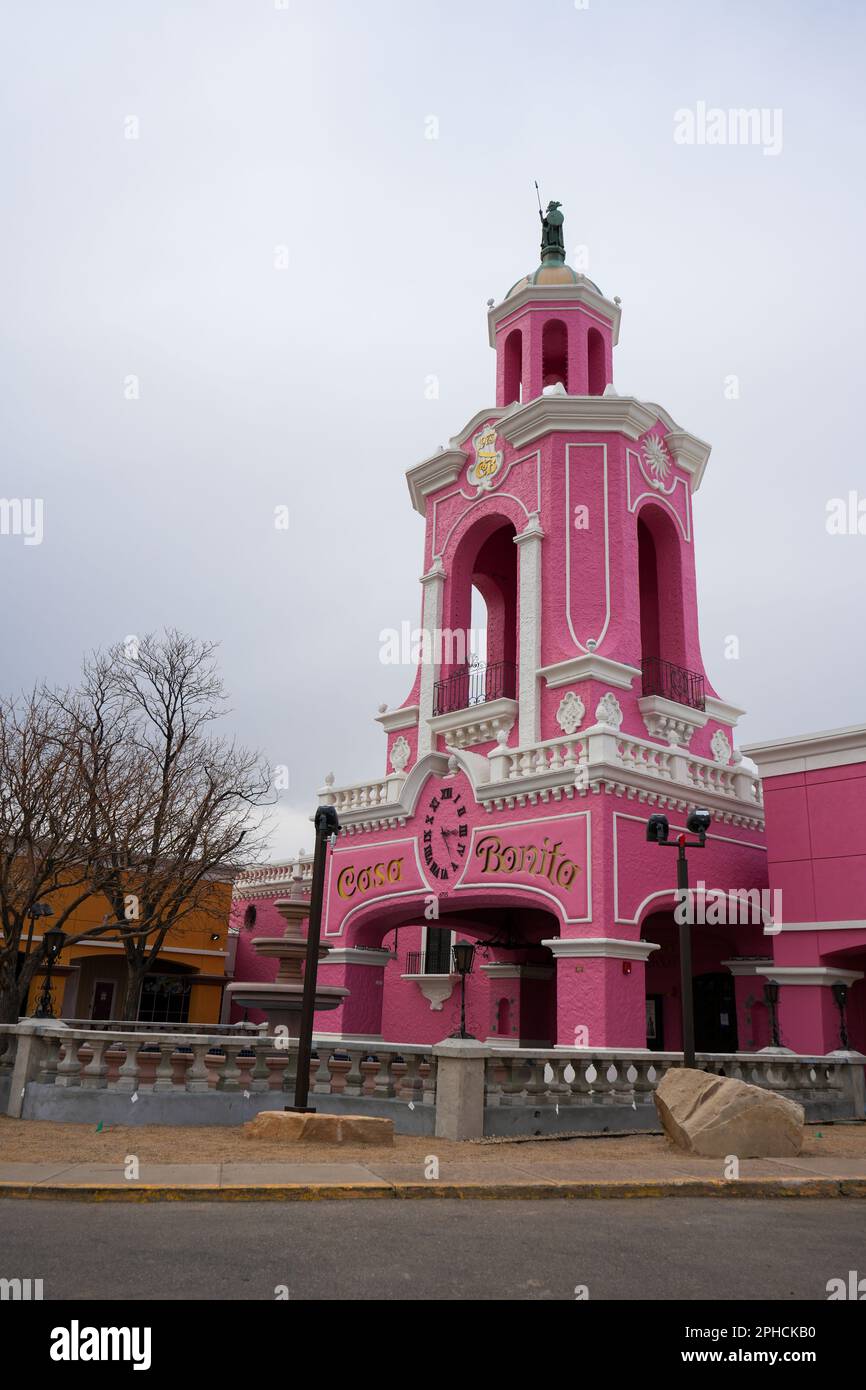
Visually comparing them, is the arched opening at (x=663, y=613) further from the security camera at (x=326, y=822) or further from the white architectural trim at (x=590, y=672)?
the security camera at (x=326, y=822)

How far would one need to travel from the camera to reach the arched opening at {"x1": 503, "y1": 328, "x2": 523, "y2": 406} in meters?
28.2

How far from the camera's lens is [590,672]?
22.2 metres

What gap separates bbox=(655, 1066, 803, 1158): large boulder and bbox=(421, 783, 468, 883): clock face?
33.7 ft

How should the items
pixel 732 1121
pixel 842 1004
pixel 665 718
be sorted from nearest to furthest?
pixel 732 1121, pixel 842 1004, pixel 665 718

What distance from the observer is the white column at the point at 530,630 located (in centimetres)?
2298

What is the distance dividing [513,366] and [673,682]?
10.1m

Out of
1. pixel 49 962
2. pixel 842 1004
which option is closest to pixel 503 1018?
pixel 842 1004

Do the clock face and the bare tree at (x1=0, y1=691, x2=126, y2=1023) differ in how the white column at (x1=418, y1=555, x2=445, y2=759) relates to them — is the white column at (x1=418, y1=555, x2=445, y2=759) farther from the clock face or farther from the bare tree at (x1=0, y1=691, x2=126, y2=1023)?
the bare tree at (x1=0, y1=691, x2=126, y2=1023)

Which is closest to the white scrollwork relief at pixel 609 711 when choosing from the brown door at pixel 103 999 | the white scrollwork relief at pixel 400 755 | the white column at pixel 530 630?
the white column at pixel 530 630

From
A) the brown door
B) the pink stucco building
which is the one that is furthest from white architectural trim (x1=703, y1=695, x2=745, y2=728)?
the brown door

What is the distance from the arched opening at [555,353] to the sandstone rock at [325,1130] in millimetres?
21130

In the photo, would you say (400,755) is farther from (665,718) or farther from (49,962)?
(49,962)
